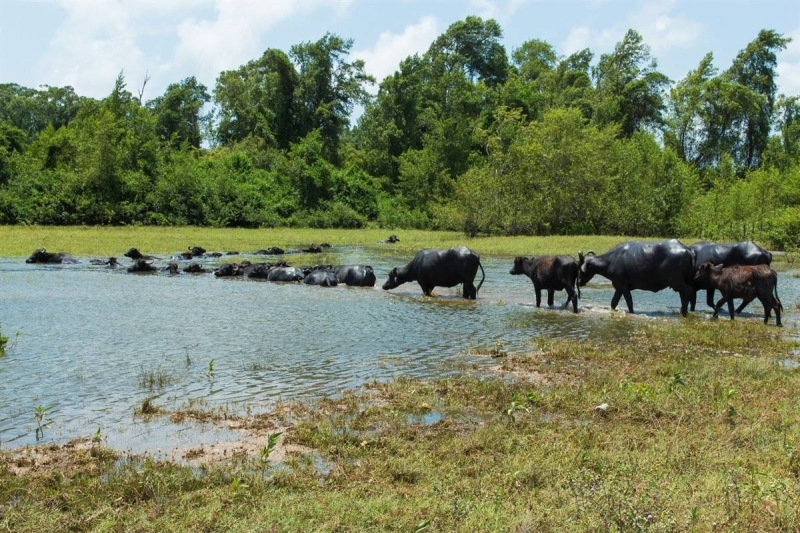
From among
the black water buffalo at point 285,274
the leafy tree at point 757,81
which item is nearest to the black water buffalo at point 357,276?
the black water buffalo at point 285,274

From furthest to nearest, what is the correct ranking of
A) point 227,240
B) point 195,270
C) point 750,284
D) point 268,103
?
point 268,103, point 227,240, point 195,270, point 750,284

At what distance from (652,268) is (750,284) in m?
2.15

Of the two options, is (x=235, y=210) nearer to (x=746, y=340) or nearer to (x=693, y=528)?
(x=746, y=340)

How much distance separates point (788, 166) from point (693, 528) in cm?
5703

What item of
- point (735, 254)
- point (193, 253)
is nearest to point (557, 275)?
point (735, 254)

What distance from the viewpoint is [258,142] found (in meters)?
61.9

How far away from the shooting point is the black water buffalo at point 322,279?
2014cm

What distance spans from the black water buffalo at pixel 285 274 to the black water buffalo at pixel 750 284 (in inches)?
447

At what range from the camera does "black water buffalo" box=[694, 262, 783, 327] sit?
13312 mm

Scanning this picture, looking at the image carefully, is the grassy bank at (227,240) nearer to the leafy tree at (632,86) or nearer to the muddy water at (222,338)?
the muddy water at (222,338)

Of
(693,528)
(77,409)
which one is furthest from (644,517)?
(77,409)

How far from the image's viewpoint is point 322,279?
2025cm

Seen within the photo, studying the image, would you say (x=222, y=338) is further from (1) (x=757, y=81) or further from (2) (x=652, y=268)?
(1) (x=757, y=81)

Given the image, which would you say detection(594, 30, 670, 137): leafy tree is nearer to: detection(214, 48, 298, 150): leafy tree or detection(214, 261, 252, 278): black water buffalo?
detection(214, 48, 298, 150): leafy tree
